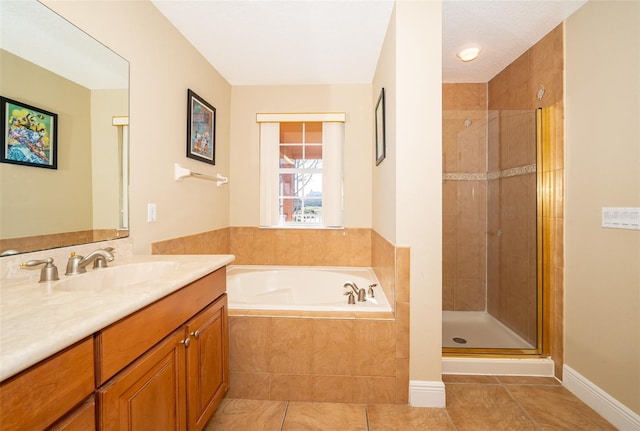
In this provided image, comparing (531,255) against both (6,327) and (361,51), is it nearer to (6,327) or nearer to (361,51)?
(361,51)

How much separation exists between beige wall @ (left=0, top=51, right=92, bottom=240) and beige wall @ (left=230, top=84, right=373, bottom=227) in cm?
162

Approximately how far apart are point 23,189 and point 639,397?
2.89m

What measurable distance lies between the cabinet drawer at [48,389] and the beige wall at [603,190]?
2290 millimetres

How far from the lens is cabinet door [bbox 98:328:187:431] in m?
0.75

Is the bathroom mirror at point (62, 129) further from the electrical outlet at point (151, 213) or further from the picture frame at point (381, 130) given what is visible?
the picture frame at point (381, 130)

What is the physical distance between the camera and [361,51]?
7.25 feet

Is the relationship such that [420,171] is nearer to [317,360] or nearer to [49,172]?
[317,360]

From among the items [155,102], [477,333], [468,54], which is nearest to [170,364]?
[155,102]

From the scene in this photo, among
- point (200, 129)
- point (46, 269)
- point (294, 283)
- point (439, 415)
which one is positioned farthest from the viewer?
point (294, 283)

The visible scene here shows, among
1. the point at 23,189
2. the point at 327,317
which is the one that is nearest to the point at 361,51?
the point at 327,317

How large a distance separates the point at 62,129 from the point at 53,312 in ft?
2.81

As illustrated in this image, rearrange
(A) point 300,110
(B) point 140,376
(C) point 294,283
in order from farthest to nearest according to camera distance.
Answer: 1. (A) point 300,110
2. (C) point 294,283
3. (B) point 140,376

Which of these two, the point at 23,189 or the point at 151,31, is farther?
the point at 151,31

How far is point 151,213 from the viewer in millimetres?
1668
